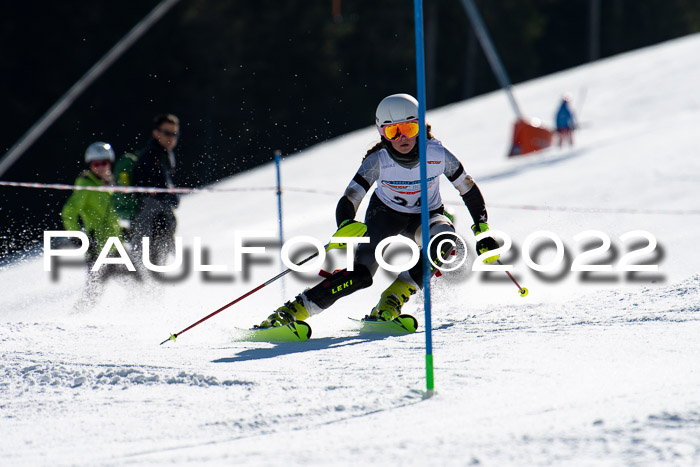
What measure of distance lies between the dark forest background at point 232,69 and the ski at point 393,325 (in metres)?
19.8

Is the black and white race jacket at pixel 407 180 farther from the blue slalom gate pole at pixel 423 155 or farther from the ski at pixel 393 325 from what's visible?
the blue slalom gate pole at pixel 423 155

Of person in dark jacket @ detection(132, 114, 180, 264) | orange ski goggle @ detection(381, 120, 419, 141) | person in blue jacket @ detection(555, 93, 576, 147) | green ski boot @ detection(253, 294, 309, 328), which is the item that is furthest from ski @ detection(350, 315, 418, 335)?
person in blue jacket @ detection(555, 93, 576, 147)

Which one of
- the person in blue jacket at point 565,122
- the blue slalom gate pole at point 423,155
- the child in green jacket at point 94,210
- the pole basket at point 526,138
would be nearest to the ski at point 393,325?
the blue slalom gate pole at point 423,155

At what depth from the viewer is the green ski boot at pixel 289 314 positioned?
19.1ft

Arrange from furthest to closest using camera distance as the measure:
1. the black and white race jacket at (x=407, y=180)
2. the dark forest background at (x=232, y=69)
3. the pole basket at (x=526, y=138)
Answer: the dark forest background at (x=232, y=69), the pole basket at (x=526, y=138), the black and white race jacket at (x=407, y=180)

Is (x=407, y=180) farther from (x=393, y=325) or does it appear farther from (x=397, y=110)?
(x=393, y=325)

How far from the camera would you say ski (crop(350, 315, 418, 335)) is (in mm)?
5801

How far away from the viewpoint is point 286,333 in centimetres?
576

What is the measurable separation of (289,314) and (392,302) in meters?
0.67

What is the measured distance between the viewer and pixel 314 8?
41906mm

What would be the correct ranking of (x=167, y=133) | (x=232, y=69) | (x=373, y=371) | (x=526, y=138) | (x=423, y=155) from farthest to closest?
(x=232, y=69)
(x=526, y=138)
(x=167, y=133)
(x=373, y=371)
(x=423, y=155)

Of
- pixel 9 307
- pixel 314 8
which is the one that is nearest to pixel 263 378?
pixel 9 307

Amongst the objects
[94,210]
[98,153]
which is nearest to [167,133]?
[98,153]

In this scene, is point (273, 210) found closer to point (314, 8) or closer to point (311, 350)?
point (311, 350)
